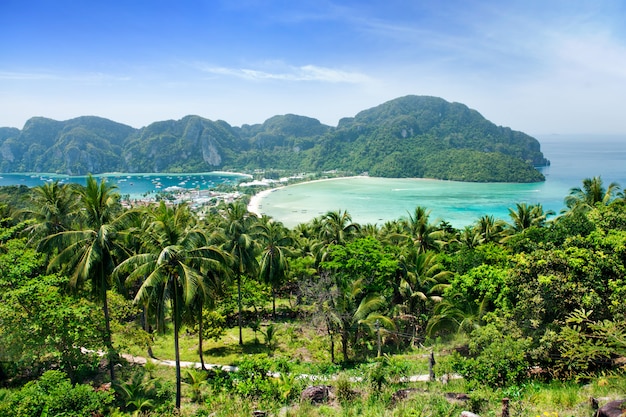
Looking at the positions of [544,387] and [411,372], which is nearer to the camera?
[544,387]

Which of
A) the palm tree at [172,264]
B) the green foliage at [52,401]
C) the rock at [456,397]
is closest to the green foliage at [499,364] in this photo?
the rock at [456,397]

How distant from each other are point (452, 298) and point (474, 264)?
2972mm

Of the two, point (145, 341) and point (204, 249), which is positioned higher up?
point (204, 249)

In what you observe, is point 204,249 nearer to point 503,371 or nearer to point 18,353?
point 18,353

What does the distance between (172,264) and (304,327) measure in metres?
10.6

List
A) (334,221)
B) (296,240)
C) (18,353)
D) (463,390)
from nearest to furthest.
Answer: (463,390)
(18,353)
(334,221)
(296,240)

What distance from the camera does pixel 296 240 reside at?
3384cm

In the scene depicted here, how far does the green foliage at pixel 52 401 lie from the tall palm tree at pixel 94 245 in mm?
3302

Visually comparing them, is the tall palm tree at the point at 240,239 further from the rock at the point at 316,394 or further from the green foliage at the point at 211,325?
the rock at the point at 316,394

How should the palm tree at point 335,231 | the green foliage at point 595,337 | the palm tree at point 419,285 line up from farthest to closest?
the palm tree at point 335,231 < the palm tree at point 419,285 < the green foliage at point 595,337

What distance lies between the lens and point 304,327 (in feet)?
64.0

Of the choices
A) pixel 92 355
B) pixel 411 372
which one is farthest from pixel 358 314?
pixel 92 355

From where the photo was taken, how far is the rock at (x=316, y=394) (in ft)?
31.8

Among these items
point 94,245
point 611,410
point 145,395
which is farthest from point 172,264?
point 611,410
